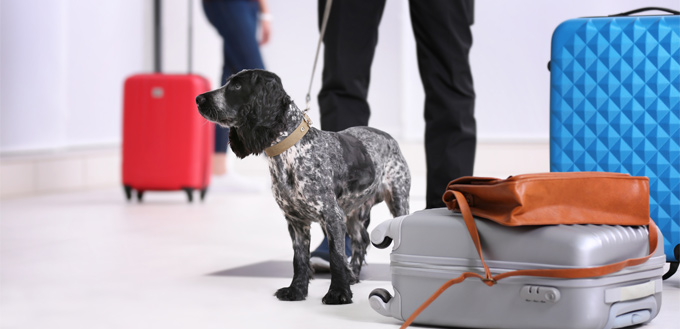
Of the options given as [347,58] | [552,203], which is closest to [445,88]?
[347,58]

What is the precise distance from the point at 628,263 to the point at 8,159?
351 centimetres

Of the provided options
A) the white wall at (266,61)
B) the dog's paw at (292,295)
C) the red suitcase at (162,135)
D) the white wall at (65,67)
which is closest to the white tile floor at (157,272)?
the dog's paw at (292,295)

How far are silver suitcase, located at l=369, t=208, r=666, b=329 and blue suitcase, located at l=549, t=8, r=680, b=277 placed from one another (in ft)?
1.35

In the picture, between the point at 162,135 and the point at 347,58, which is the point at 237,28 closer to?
the point at 162,135

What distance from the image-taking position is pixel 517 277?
151cm

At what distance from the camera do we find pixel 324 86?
93.8 inches

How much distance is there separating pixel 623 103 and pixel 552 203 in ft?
2.09

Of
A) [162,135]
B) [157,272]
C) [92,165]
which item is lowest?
[92,165]

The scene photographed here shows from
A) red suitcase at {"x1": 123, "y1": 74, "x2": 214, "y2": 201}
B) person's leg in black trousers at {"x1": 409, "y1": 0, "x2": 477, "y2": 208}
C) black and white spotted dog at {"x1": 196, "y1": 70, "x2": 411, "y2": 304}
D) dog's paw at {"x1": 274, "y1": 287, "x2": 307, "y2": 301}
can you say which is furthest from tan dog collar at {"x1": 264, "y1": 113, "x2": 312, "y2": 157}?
red suitcase at {"x1": 123, "y1": 74, "x2": 214, "y2": 201}

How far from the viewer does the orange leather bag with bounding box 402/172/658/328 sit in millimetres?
1490

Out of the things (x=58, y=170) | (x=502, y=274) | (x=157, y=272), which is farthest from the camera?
(x=58, y=170)

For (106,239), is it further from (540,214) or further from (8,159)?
(540,214)

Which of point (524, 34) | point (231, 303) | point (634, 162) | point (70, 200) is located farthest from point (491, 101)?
point (231, 303)

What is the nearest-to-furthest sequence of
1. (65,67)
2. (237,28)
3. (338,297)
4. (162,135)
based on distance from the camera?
1. (338,297)
2. (162,135)
3. (237,28)
4. (65,67)
